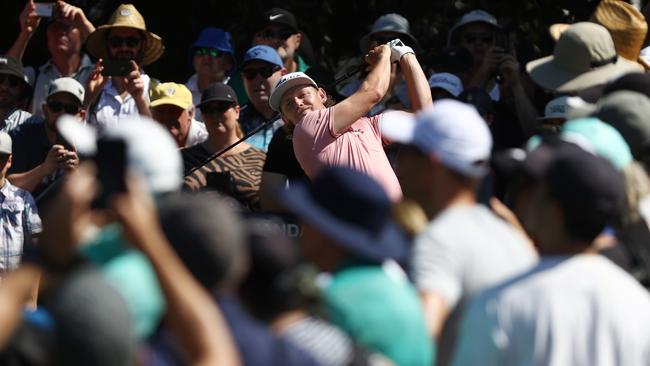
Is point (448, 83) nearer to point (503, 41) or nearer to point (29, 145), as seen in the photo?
point (503, 41)

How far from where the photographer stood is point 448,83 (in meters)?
9.52

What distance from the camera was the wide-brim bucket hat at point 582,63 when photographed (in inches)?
284

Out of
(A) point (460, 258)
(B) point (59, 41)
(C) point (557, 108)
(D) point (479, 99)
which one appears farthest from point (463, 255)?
(B) point (59, 41)

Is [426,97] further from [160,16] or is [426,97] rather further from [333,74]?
[160,16]

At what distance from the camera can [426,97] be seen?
7668mm

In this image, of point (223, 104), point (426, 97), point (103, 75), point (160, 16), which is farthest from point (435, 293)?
point (160, 16)

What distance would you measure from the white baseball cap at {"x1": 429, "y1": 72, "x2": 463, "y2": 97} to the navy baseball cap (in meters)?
1.04

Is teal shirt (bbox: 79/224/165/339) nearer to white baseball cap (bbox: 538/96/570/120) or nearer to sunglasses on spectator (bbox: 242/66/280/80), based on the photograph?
white baseball cap (bbox: 538/96/570/120)

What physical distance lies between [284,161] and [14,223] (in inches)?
70.6

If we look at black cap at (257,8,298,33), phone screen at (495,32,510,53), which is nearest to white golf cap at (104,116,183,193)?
black cap at (257,8,298,33)

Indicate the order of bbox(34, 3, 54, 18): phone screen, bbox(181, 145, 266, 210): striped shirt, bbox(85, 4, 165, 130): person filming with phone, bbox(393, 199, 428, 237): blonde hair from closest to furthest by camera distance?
1. bbox(393, 199, 428, 237): blonde hair
2. bbox(181, 145, 266, 210): striped shirt
3. bbox(85, 4, 165, 130): person filming with phone
4. bbox(34, 3, 54, 18): phone screen

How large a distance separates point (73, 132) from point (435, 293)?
1.28 m

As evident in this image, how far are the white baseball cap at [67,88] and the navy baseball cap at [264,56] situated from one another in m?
1.10

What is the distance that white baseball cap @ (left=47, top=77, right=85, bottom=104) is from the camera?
377 inches
